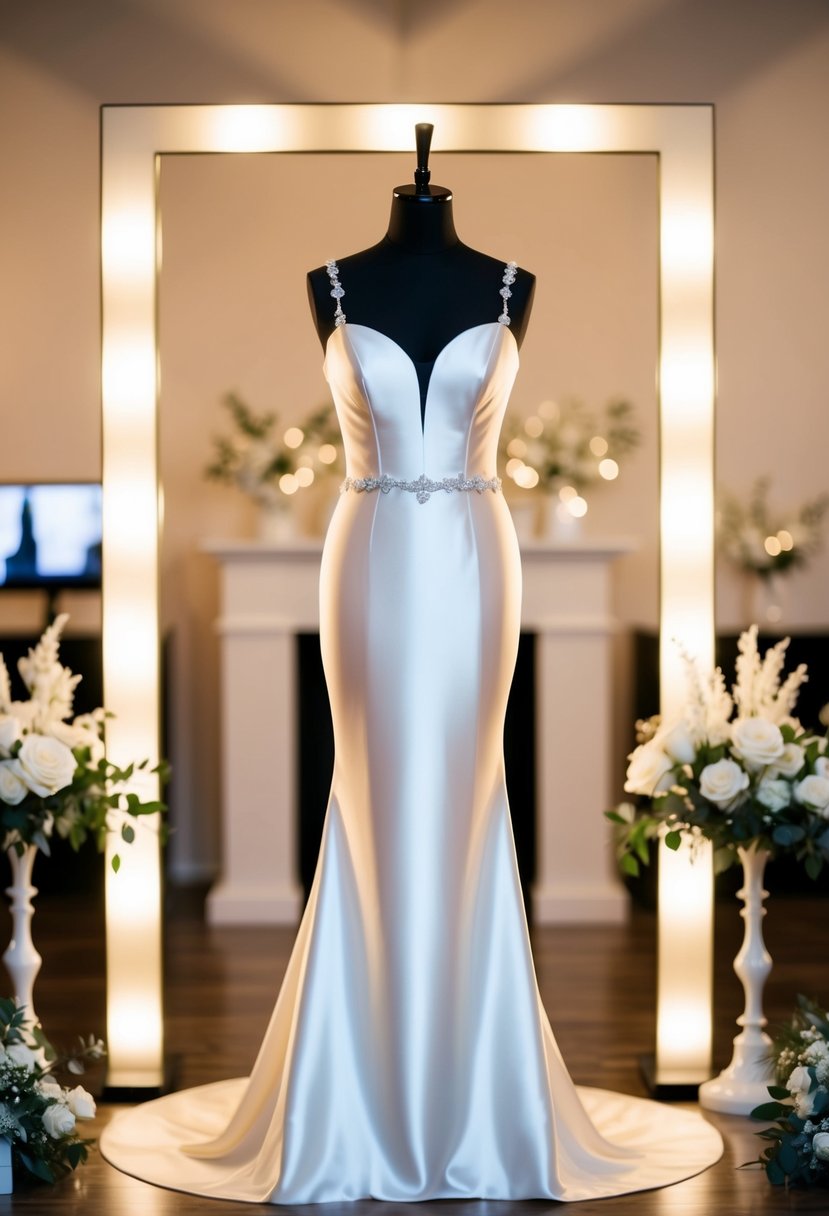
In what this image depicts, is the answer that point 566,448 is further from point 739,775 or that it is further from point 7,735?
point 7,735

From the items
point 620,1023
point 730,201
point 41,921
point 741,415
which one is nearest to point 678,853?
point 620,1023

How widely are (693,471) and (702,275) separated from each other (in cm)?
43

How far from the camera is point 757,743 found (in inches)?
123

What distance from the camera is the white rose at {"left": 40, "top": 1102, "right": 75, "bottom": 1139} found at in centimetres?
270

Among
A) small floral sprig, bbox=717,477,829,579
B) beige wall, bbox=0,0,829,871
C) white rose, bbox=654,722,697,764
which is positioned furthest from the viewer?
small floral sprig, bbox=717,477,829,579

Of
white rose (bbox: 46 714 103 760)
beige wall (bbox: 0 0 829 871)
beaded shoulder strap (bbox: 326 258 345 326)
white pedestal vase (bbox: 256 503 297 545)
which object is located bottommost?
white rose (bbox: 46 714 103 760)

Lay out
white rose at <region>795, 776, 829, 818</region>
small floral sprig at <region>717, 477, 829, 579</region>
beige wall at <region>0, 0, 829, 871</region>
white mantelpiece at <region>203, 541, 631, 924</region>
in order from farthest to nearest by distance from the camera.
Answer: small floral sprig at <region>717, 477, 829, 579</region>, beige wall at <region>0, 0, 829, 871</region>, white mantelpiece at <region>203, 541, 631, 924</region>, white rose at <region>795, 776, 829, 818</region>

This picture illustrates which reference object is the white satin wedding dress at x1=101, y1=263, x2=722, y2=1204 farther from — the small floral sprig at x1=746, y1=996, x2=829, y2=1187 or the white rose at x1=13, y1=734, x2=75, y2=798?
the white rose at x1=13, y1=734, x2=75, y2=798

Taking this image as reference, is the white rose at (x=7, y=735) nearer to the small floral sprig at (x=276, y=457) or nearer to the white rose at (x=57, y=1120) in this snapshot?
the white rose at (x=57, y=1120)

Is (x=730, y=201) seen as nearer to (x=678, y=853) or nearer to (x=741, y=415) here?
(x=741, y=415)

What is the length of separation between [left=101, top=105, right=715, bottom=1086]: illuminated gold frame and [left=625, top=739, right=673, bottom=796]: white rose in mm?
152

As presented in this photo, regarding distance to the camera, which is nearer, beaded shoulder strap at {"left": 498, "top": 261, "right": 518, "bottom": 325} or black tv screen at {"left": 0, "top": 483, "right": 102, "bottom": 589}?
beaded shoulder strap at {"left": 498, "top": 261, "right": 518, "bottom": 325}

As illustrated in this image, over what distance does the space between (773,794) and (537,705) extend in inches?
86.6

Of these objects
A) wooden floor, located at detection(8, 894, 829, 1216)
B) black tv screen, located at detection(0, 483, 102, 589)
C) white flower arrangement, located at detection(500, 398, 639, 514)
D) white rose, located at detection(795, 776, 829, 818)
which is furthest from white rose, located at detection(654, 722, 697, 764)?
black tv screen, located at detection(0, 483, 102, 589)
